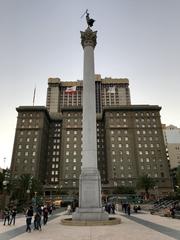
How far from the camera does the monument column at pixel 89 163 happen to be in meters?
25.1

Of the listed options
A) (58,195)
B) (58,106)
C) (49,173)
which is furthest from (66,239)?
(58,106)

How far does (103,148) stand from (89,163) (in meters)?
103

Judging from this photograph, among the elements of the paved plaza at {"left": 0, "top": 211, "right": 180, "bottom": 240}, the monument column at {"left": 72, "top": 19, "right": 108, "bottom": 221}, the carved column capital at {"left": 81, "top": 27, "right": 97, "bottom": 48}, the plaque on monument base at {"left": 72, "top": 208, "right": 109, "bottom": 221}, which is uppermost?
the carved column capital at {"left": 81, "top": 27, "right": 97, "bottom": 48}

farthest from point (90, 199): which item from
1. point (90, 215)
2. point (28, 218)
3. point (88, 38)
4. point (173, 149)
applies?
point (173, 149)

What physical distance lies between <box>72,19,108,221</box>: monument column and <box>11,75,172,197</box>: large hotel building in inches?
2866

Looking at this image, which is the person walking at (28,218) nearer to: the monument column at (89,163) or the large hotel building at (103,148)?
the monument column at (89,163)

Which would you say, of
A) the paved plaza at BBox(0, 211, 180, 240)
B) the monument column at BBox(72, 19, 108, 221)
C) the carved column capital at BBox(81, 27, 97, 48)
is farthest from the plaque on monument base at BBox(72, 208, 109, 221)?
the carved column capital at BBox(81, 27, 97, 48)

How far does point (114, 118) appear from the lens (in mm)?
122438

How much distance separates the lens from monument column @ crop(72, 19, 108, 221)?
25.1m

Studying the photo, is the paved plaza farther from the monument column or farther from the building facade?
the building facade

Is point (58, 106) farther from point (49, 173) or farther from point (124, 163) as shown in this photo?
point (124, 163)

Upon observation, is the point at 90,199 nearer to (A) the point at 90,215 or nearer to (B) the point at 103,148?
(A) the point at 90,215

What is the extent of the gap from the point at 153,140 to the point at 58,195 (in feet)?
179

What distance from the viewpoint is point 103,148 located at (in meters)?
130
